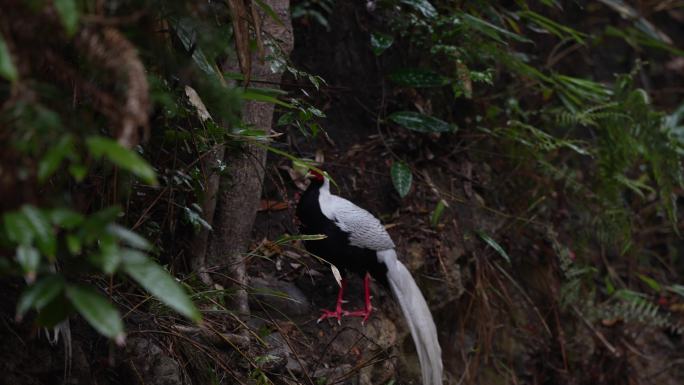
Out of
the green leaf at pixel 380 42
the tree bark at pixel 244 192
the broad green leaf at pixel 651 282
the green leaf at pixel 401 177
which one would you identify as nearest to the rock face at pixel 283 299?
the tree bark at pixel 244 192

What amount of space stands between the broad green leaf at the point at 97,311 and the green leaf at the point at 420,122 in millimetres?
2667

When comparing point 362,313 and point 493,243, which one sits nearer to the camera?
Result: point 362,313

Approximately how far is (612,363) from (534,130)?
4.35 feet

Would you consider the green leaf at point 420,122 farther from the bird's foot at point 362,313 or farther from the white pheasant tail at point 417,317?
the bird's foot at point 362,313

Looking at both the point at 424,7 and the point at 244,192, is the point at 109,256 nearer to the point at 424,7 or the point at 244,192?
the point at 244,192

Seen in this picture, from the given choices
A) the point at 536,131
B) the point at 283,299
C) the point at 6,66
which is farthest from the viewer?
the point at 536,131

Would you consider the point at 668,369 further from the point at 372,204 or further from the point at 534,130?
the point at 372,204

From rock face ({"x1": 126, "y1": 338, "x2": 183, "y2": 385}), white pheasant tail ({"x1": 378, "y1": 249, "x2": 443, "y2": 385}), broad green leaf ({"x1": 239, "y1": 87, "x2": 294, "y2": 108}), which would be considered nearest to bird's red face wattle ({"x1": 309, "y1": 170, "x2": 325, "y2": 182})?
white pheasant tail ({"x1": 378, "y1": 249, "x2": 443, "y2": 385})

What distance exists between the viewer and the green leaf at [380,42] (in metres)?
3.49

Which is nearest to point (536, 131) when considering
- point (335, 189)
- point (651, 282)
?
point (335, 189)

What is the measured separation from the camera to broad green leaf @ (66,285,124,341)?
41.1 inches

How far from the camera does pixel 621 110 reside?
3.93 meters

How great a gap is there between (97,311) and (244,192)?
5.89ft

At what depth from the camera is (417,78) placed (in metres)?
3.65
